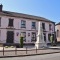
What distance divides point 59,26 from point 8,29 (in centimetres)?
2563

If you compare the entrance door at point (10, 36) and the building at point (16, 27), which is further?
the entrance door at point (10, 36)

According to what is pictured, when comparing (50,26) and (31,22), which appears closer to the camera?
(31,22)

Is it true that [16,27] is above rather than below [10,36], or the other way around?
above

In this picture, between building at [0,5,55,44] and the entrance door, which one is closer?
building at [0,5,55,44]

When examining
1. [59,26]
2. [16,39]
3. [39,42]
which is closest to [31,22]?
[16,39]

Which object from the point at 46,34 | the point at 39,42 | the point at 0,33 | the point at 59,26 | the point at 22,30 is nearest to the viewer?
the point at 39,42

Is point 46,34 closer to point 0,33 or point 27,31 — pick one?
point 27,31

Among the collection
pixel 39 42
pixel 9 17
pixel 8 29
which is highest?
pixel 9 17

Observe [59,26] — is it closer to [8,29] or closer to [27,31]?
[27,31]

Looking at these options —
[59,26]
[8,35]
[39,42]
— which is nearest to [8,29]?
[8,35]

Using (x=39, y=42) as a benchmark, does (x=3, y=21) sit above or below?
above

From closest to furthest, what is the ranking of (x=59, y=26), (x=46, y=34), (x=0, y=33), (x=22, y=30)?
1. (x=0, y=33)
2. (x=22, y=30)
3. (x=46, y=34)
4. (x=59, y=26)

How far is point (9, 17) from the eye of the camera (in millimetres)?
42094

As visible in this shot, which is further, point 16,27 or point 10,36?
point 16,27
